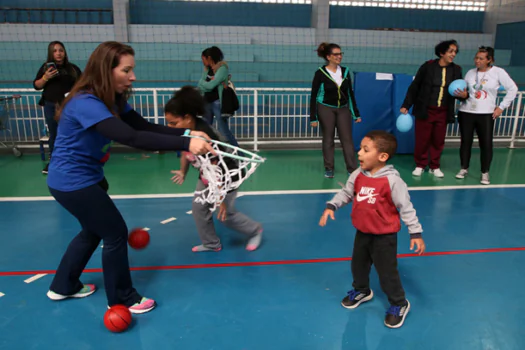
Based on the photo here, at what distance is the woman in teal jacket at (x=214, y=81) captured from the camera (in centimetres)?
618

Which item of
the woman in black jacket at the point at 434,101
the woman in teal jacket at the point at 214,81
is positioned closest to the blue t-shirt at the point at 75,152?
the woman in teal jacket at the point at 214,81

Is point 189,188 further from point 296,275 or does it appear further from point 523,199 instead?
point 523,199

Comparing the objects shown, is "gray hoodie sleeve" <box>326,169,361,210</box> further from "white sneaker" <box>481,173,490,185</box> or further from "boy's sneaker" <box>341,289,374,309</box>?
"white sneaker" <box>481,173,490,185</box>

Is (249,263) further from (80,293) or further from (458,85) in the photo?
(458,85)

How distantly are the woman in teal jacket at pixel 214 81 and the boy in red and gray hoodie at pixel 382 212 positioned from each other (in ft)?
12.2

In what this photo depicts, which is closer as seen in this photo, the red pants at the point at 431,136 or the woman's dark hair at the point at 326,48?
the woman's dark hair at the point at 326,48

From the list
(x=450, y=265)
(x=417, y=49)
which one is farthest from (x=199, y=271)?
(x=417, y=49)

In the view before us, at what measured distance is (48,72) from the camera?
5.21 m

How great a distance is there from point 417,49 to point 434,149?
517 inches

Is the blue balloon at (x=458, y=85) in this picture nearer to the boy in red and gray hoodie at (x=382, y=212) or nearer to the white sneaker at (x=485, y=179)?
the white sneaker at (x=485, y=179)

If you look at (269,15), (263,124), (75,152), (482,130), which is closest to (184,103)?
(75,152)

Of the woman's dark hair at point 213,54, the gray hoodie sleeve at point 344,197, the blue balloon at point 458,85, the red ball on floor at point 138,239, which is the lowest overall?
the red ball on floor at point 138,239

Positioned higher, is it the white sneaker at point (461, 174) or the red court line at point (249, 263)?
the white sneaker at point (461, 174)

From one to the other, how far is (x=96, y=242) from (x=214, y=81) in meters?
3.79
